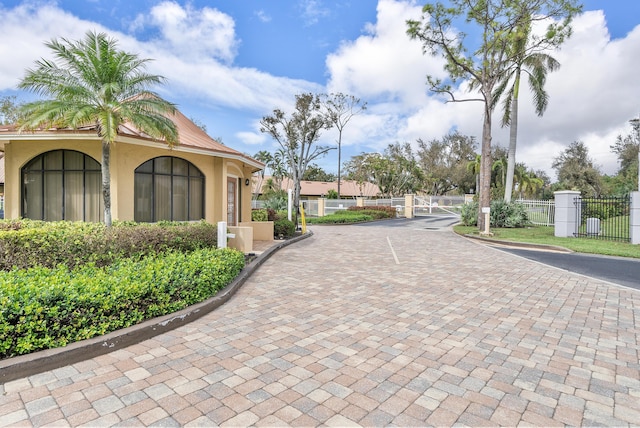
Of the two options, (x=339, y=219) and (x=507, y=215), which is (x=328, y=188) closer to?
(x=339, y=219)

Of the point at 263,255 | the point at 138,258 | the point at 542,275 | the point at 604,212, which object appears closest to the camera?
the point at 138,258

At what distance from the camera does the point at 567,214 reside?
50.4ft

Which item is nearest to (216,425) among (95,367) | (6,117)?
(95,367)

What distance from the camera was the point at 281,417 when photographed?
2.78 meters

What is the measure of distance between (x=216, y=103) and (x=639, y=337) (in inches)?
996

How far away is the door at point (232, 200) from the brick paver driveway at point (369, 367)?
6.74 m

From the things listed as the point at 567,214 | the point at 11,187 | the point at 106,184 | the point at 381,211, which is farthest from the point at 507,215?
the point at 11,187

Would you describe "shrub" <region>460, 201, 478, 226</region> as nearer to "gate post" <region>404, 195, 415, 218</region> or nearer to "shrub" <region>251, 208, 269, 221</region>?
"gate post" <region>404, 195, 415, 218</region>

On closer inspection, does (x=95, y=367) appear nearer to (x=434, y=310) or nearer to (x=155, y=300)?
(x=155, y=300)

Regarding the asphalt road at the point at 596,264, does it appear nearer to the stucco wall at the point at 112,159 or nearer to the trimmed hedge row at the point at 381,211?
the stucco wall at the point at 112,159

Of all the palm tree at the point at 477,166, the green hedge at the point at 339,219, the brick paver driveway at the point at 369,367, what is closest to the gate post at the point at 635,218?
the brick paver driveway at the point at 369,367

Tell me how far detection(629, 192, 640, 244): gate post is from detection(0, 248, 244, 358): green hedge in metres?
14.5

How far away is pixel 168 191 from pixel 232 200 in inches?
105

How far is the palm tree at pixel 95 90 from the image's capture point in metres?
8.05
